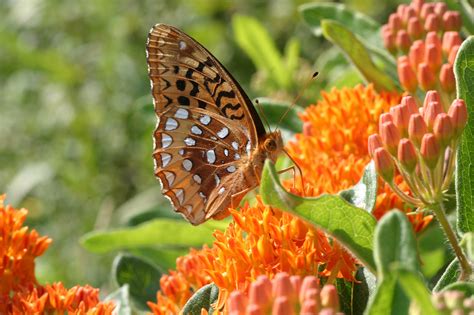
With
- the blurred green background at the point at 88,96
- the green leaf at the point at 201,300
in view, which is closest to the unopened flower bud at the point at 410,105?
the green leaf at the point at 201,300

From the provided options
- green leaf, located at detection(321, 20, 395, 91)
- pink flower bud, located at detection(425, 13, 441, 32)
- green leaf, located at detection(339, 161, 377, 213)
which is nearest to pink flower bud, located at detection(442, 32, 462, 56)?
pink flower bud, located at detection(425, 13, 441, 32)

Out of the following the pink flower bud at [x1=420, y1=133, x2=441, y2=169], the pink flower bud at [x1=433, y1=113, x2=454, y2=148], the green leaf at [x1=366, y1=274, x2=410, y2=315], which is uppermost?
the pink flower bud at [x1=433, y1=113, x2=454, y2=148]

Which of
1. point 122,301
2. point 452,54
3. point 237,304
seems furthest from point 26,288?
point 452,54

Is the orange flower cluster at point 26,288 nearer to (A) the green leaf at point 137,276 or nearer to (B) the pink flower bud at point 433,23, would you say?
(A) the green leaf at point 137,276

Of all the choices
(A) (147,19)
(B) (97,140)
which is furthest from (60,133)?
(A) (147,19)

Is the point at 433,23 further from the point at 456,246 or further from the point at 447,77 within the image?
the point at 456,246

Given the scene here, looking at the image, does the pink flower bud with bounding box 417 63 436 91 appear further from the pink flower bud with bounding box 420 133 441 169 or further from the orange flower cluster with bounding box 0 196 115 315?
the orange flower cluster with bounding box 0 196 115 315

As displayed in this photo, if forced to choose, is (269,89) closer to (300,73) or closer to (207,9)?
(300,73)
